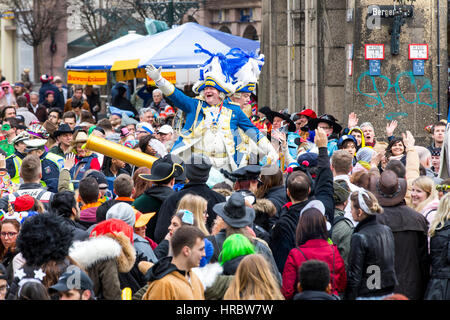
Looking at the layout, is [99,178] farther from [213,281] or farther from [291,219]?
[213,281]

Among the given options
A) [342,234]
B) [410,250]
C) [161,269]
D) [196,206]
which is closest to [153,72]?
[196,206]

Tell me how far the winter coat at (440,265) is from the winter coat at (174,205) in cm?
185

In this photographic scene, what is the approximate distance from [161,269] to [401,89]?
1015 cm

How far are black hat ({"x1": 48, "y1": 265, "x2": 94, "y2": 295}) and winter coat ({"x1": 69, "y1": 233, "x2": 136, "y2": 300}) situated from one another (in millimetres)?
464

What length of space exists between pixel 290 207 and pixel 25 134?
5041mm

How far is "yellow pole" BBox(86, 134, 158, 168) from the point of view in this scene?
377 inches

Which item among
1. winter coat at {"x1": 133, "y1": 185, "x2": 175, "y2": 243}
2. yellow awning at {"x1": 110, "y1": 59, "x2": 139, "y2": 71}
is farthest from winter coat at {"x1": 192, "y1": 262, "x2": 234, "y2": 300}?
yellow awning at {"x1": 110, "y1": 59, "x2": 139, "y2": 71}

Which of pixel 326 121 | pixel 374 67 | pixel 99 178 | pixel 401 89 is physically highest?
pixel 374 67

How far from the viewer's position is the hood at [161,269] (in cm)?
520

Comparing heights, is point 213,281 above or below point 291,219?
below

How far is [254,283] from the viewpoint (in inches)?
202

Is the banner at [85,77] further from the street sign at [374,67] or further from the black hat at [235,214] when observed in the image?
the black hat at [235,214]

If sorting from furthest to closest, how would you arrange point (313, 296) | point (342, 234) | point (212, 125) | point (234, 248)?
1. point (212, 125)
2. point (342, 234)
3. point (234, 248)
4. point (313, 296)

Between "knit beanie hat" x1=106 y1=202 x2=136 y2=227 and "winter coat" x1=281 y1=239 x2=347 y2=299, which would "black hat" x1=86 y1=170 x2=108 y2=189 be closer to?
"knit beanie hat" x1=106 y1=202 x2=136 y2=227
